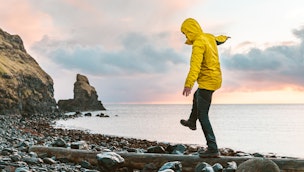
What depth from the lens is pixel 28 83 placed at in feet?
260

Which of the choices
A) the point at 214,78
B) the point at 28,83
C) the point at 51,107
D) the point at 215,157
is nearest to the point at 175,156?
the point at 215,157

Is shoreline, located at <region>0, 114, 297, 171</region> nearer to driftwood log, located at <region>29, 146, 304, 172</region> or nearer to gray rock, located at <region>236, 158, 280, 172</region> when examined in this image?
driftwood log, located at <region>29, 146, 304, 172</region>

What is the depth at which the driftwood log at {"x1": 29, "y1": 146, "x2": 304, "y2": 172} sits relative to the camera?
824 centimetres

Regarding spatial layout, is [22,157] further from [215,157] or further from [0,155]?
[215,157]

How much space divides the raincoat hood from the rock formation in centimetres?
13205

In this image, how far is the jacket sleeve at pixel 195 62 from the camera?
7.70 metres

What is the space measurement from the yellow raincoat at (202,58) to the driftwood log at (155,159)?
1.68 m

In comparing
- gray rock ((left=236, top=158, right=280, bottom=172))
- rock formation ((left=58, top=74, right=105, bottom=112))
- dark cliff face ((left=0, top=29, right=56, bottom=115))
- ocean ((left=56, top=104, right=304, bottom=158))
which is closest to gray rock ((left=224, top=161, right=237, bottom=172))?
gray rock ((left=236, top=158, right=280, bottom=172))

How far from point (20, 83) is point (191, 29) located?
229 ft

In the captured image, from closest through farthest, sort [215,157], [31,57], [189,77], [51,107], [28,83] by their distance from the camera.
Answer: [189,77] → [215,157] → [28,83] → [51,107] → [31,57]

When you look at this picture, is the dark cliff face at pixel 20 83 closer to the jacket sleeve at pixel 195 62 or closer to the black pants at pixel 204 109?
the black pants at pixel 204 109

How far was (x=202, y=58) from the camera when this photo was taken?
26.2 feet

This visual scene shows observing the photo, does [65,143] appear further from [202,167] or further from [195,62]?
[195,62]

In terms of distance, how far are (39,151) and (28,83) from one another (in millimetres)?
72672
